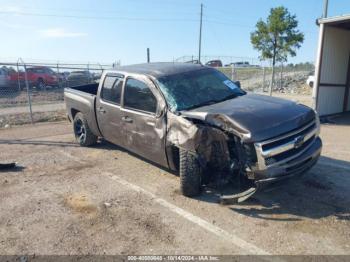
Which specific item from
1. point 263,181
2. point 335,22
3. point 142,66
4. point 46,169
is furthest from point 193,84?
point 335,22

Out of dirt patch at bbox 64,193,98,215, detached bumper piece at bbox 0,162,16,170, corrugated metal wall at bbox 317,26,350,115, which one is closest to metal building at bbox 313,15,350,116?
corrugated metal wall at bbox 317,26,350,115

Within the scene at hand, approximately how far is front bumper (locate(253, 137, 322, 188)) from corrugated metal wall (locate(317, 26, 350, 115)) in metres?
8.02

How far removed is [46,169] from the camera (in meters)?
6.17

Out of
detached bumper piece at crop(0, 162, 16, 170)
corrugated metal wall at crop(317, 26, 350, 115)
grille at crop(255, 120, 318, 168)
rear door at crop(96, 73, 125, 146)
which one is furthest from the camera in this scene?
corrugated metal wall at crop(317, 26, 350, 115)

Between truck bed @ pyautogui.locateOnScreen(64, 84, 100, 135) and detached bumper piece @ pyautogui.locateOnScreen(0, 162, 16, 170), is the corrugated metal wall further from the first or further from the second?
detached bumper piece @ pyautogui.locateOnScreen(0, 162, 16, 170)

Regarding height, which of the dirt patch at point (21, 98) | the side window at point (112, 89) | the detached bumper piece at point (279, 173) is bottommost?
the dirt patch at point (21, 98)

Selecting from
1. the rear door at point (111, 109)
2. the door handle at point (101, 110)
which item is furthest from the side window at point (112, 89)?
the door handle at point (101, 110)

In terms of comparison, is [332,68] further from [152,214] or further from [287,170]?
[152,214]

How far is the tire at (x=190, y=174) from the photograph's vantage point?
439cm

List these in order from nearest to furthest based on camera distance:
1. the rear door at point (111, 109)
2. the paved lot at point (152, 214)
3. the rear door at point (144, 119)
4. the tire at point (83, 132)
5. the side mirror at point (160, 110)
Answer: the paved lot at point (152, 214) → the side mirror at point (160, 110) → the rear door at point (144, 119) → the rear door at point (111, 109) → the tire at point (83, 132)

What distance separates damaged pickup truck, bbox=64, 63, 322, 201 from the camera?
3914mm

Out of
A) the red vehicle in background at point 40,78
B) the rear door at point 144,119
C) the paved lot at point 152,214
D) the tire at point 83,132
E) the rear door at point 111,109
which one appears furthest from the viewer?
the red vehicle in background at point 40,78

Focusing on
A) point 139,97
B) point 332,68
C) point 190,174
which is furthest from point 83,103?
point 332,68

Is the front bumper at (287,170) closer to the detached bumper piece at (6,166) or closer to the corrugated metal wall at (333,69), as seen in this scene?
the detached bumper piece at (6,166)
